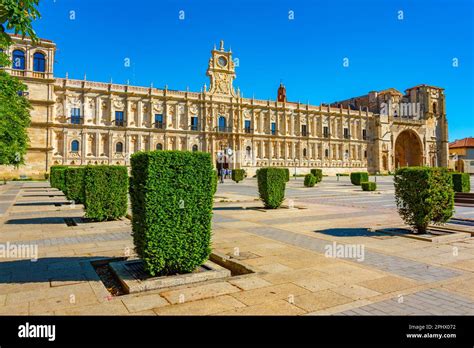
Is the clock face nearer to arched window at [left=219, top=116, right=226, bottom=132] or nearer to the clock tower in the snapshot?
the clock tower

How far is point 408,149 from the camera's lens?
7412 cm

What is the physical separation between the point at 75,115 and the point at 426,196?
146 ft

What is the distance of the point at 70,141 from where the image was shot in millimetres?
42406

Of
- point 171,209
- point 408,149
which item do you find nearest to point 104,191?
point 171,209

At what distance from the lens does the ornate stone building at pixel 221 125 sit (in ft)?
131

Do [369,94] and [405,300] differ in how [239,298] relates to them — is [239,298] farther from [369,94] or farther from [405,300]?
[369,94]

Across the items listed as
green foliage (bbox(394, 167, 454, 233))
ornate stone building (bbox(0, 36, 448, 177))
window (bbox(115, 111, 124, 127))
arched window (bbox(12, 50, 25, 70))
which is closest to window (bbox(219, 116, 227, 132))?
ornate stone building (bbox(0, 36, 448, 177))

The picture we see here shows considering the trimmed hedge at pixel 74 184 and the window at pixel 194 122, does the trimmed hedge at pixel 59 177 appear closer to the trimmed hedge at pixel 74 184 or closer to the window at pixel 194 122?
the trimmed hedge at pixel 74 184

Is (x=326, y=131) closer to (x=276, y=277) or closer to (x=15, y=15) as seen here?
(x=276, y=277)

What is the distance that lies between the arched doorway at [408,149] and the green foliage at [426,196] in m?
70.9

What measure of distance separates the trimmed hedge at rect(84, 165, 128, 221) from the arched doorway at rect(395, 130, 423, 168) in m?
73.0
